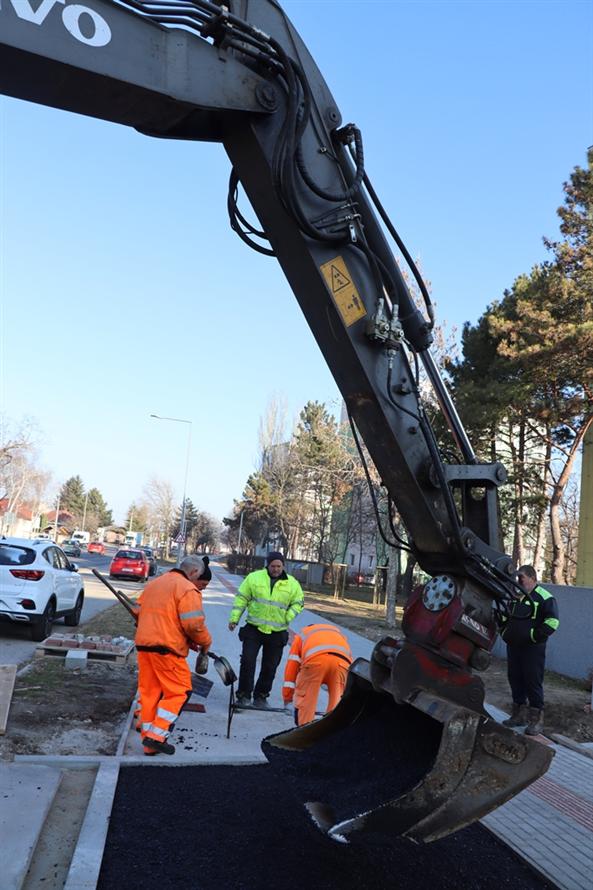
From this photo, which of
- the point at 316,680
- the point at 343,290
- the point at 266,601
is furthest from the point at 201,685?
the point at 343,290

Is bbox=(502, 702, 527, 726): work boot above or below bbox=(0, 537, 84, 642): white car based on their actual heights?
below

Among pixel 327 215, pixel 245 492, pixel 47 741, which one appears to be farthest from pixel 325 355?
pixel 245 492

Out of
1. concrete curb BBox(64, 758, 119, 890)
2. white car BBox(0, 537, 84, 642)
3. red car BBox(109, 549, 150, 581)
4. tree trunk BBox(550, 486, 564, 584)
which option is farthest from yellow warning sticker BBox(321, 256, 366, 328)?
red car BBox(109, 549, 150, 581)

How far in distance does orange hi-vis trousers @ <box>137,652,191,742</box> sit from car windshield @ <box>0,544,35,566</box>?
640 centimetres

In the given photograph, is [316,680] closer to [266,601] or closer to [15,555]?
[266,601]

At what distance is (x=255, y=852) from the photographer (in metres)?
4.35

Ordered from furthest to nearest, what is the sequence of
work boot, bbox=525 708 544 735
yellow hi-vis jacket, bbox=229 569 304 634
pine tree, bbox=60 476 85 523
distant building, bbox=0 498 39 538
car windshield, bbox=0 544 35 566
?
pine tree, bbox=60 476 85 523, distant building, bbox=0 498 39 538, car windshield, bbox=0 544 35 566, work boot, bbox=525 708 544 735, yellow hi-vis jacket, bbox=229 569 304 634

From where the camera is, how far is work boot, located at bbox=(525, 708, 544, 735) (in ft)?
27.4

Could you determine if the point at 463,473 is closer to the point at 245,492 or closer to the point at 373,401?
the point at 373,401

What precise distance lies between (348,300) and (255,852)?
10.6 ft

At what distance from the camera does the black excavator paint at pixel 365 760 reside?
155 inches

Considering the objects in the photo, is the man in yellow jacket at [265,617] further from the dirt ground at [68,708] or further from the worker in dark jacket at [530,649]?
the worker in dark jacket at [530,649]

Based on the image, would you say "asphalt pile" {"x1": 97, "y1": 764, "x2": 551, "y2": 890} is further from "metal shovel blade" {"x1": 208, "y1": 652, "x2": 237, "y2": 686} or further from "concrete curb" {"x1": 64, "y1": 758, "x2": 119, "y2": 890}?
"metal shovel blade" {"x1": 208, "y1": 652, "x2": 237, "y2": 686}

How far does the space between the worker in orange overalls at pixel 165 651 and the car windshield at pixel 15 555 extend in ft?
20.6
